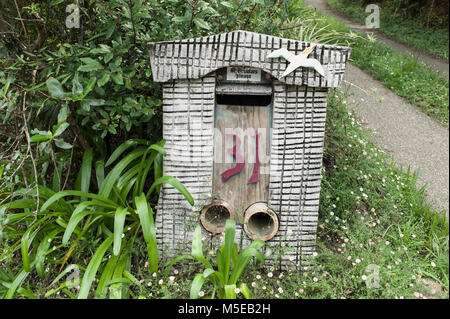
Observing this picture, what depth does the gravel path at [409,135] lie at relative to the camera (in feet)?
12.0

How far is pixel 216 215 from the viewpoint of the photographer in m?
2.59

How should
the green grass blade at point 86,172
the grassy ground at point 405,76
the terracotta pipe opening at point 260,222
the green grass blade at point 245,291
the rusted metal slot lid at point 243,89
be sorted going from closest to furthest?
the green grass blade at point 245,291, the rusted metal slot lid at point 243,89, the terracotta pipe opening at point 260,222, the green grass blade at point 86,172, the grassy ground at point 405,76

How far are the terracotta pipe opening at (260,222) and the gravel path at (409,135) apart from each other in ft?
4.95

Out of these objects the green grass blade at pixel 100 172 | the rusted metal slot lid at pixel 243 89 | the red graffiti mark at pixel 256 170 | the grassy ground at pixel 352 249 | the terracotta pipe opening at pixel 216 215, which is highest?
the rusted metal slot lid at pixel 243 89

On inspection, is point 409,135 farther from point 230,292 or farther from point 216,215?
point 230,292

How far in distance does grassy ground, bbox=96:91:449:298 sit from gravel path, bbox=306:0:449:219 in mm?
284

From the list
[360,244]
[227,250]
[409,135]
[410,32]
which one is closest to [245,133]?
[227,250]

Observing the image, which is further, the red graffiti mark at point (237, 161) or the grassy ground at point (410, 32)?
the grassy ground at point (410, 32)

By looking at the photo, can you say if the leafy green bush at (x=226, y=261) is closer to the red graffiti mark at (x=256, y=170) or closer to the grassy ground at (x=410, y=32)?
the red graffiti mark at (x=256, y=170)

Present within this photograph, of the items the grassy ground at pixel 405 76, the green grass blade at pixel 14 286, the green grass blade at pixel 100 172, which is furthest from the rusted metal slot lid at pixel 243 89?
the grassy ground at pixel 405 76

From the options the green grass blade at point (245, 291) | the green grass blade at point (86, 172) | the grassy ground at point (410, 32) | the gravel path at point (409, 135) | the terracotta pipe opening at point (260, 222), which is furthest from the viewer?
the grassy ground at point (410, 32)

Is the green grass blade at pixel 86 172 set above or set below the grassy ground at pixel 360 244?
above

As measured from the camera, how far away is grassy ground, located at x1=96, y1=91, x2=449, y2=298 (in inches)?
91.3
